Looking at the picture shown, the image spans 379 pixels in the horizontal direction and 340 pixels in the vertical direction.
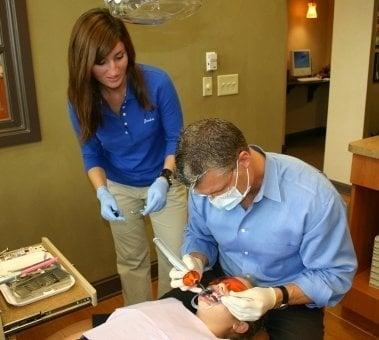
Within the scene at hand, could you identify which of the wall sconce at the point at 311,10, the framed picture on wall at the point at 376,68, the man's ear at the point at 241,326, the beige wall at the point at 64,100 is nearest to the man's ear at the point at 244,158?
the man's ear at the point at 241,326

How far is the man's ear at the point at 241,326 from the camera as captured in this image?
1.28m

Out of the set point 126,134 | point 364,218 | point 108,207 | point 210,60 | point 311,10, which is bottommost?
point 364,218

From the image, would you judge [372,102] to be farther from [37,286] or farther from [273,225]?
[37,286]

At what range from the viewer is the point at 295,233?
4.02ft

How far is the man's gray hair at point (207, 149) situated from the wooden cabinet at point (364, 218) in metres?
0.97

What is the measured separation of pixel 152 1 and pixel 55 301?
996 mm

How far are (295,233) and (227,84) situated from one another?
1.57 meters

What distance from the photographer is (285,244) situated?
1253 millimetres

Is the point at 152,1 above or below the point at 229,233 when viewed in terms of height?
above

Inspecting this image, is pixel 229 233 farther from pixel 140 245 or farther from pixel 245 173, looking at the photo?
pixel 140 245

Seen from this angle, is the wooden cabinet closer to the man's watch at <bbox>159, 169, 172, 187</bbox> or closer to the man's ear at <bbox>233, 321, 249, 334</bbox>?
the man's watch at <bbox>159, 169, 172, 187</bbox>

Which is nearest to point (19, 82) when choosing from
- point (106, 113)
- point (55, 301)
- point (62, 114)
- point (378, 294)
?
point (62, 114)

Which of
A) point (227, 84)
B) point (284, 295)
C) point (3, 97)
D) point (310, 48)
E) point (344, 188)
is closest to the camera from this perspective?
point (284, 295)

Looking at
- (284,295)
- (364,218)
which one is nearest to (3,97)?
(284,295)
